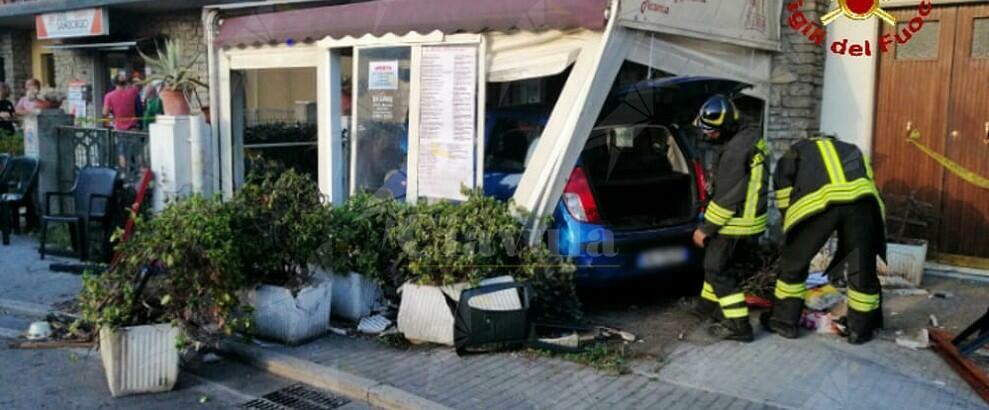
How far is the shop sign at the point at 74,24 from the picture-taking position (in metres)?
14.0

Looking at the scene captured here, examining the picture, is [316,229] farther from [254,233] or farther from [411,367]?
[411,367]

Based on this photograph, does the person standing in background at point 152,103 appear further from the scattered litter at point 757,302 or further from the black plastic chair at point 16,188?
the scattered litter at point 757,302

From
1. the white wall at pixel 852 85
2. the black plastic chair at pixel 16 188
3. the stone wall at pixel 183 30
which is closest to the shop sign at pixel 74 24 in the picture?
the stone wall at pixel 183 30

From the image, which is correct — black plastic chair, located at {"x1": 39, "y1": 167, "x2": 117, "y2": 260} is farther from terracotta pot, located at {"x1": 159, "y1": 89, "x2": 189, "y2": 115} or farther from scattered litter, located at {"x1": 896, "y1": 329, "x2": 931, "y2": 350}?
scattered litter, located at {"x1": 896, "y1": 329, "x2": 931, "y2": 350}

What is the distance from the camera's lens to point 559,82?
25.7 feet

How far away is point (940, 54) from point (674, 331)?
3.72 meters

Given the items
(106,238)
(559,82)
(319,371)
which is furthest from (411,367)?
(106,238)

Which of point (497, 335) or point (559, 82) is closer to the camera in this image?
point (497, 335)

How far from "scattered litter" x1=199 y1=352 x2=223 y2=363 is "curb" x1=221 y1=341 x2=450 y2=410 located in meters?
0.07

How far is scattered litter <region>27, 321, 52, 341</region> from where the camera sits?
6019 millimetres

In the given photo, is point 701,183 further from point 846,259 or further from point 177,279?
point 177,279

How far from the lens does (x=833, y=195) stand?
5.32 meters

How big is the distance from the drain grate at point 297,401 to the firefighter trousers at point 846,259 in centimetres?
297

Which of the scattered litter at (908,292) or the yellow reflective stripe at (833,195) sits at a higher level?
the yellow reflective stripe at (833,195)
